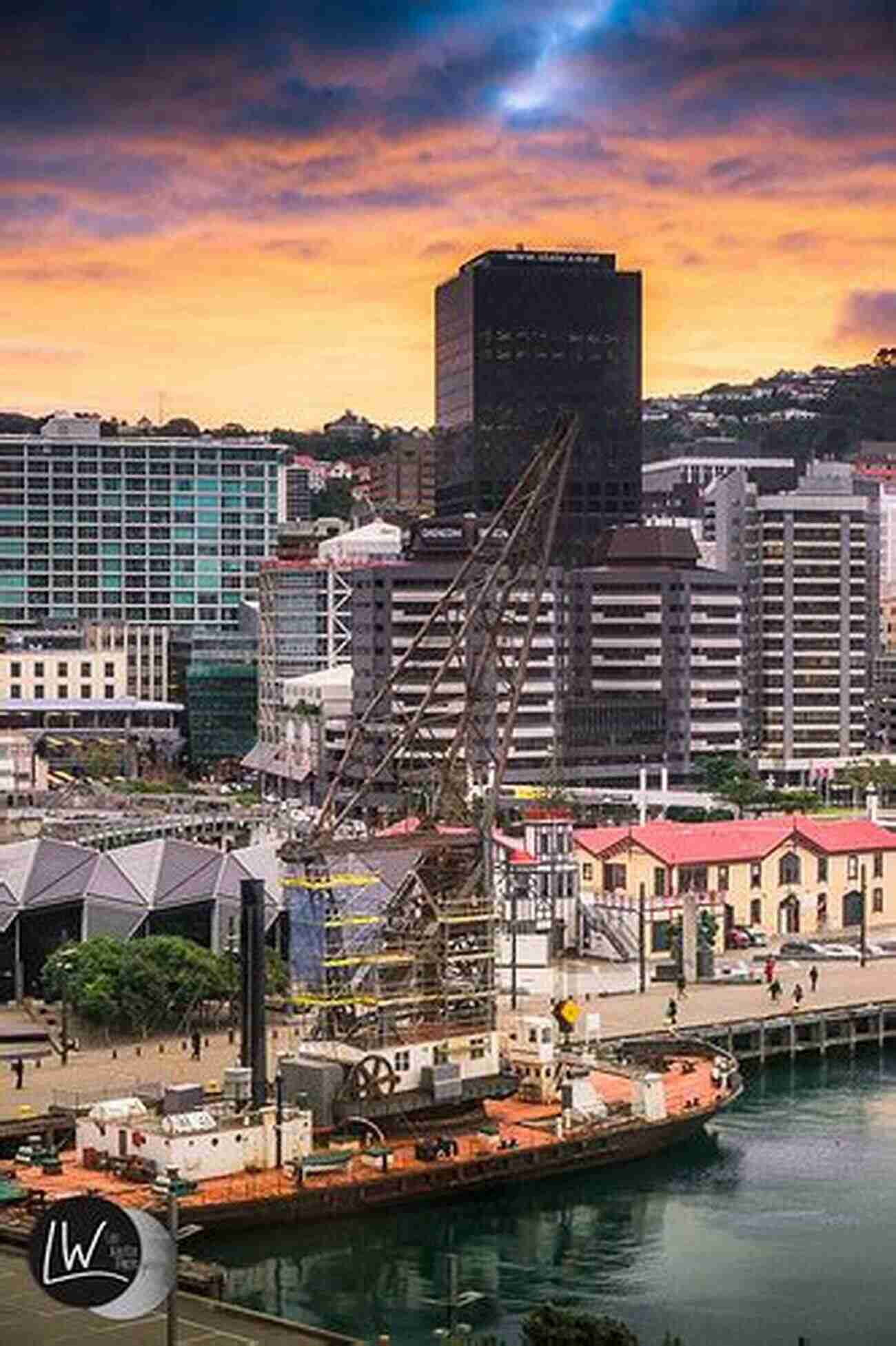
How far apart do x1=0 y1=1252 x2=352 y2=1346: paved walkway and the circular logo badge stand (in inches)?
106

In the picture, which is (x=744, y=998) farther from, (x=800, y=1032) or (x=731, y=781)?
(x=731, y=781)

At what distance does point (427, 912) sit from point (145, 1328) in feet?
64.1

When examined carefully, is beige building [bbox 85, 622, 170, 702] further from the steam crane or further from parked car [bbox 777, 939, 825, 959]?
the steam crane

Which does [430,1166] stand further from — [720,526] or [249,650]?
[249,650]

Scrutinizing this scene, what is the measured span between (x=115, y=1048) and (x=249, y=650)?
83235 millimetres

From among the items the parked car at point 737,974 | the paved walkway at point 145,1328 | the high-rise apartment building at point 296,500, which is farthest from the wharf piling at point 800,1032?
the high-rise apartment building at point 296,500

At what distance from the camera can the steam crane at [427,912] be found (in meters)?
43.8

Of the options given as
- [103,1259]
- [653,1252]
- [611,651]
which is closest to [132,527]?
[611,651]

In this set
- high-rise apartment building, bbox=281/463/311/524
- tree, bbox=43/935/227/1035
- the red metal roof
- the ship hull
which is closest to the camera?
the ship hull

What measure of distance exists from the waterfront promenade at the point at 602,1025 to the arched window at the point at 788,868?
4.78m

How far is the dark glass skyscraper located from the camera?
13112 centimetres

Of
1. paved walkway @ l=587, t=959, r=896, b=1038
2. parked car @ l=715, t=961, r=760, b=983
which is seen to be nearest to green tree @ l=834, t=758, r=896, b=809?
paved walkway @ l=587, t=959, r=896, b=1038

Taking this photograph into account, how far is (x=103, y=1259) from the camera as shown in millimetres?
A: 23422

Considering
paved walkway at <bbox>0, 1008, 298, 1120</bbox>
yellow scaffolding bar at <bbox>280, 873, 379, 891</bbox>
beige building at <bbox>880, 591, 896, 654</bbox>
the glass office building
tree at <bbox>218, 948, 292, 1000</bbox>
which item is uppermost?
the glass office building
